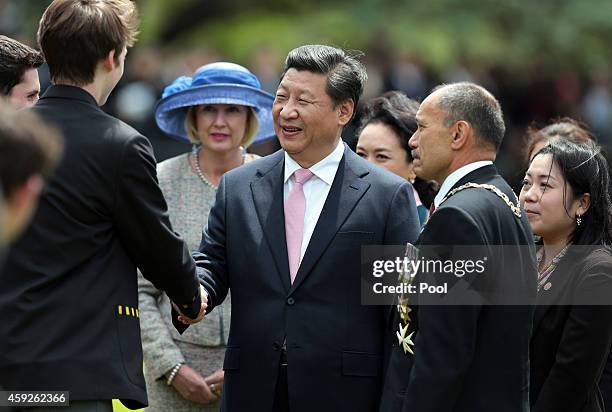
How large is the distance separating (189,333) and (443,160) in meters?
1.59

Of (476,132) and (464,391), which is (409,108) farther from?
(464,391)

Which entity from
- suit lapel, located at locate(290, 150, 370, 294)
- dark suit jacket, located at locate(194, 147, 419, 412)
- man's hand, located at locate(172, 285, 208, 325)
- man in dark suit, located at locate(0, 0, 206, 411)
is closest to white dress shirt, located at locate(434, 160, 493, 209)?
dark suit jacket, located at locate(194, 147, 419, 412)

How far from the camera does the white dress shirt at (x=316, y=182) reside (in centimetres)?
473

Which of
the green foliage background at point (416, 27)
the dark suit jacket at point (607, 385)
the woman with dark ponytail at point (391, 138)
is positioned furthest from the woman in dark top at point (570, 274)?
the green foliage background at point (416, 27)

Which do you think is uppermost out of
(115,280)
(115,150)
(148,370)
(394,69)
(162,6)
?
(162,6)

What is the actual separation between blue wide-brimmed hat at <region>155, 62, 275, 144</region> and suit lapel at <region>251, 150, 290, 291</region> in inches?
29.6

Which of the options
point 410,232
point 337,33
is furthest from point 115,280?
point 337,33

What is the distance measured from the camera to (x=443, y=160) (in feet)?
14.7

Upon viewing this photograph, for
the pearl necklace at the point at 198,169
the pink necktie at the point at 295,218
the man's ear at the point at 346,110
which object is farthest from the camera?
the pearl necklace at the point at 198,169

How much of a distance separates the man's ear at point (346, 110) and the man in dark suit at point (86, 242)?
1173mm

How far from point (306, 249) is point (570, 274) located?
1127mm

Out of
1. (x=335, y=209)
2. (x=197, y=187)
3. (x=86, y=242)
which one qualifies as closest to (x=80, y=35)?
(x=86, y=242)

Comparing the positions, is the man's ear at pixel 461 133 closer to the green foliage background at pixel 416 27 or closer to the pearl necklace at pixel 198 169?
the pearl necklace at pixel 198 169

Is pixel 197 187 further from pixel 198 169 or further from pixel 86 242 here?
pixel 86 242
